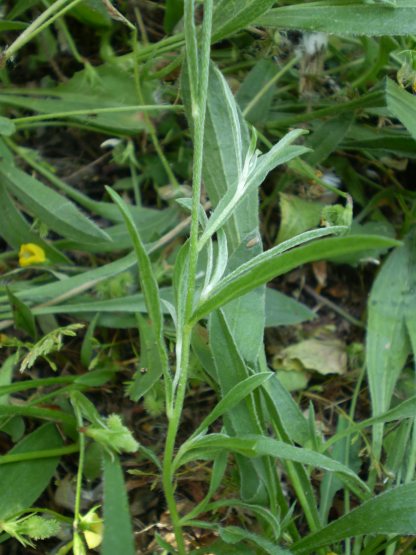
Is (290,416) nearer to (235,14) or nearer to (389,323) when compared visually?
(389,323)

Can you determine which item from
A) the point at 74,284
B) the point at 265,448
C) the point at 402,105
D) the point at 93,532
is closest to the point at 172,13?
the point at 402,105

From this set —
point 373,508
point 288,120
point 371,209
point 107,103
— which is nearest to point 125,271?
point 107,103

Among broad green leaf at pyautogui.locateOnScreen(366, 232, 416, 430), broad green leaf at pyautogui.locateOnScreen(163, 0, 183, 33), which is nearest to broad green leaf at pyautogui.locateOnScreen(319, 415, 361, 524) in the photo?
broad green leaf at pyautogui.locateOnScreen(366, 232, 416, 430)

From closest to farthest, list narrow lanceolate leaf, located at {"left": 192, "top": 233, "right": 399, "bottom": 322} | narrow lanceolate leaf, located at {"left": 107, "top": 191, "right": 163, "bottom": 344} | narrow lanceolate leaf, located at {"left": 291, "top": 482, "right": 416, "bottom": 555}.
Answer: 1. narrow lanceolate leaf, located at {"left": 192, "top": 233, "right": 399, "bottom": 322}
2. narrow lanceolate leaf, located at {"left": 107, "top": 191, "right": 163, "bottom": 344}
3. narrow lanceolate leaf, located at {"left": 291, "top": 482, "right": 416, "bottom": 555}

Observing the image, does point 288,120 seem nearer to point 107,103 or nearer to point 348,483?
point 107,103

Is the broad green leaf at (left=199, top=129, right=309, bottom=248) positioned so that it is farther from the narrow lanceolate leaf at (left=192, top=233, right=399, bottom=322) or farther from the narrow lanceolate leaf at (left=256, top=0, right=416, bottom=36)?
the narrow lanceolate leaf at (left=256, top=0, right=416, bottom=36)
